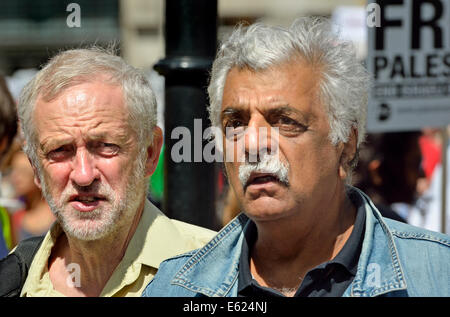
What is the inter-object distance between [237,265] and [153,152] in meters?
A: 0.63

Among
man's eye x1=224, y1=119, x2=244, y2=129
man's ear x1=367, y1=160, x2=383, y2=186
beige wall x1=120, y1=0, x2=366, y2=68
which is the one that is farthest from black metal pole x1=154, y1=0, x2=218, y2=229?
beige wall x1=120, y1=0, x2=366, y2=68

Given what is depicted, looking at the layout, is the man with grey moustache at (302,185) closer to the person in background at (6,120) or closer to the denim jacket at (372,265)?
the denim jacket at (372,265)

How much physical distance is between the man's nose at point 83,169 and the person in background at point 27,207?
9.37 ft

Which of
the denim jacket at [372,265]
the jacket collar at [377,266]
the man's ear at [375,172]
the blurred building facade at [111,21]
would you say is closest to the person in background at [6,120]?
the denim jacket at [372,265]

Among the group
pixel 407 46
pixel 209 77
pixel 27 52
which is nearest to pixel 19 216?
pixel 407 46

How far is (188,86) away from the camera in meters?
2.73

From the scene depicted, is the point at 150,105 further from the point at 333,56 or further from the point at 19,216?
the point at 19,216

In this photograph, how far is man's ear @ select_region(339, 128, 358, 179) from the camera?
2430 mm

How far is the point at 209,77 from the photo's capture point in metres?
2.73

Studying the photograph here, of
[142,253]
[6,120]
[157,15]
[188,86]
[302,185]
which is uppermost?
[157,15]

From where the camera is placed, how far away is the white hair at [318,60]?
2.35 metres

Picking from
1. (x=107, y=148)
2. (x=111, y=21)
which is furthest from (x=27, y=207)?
(x=111, y=21)

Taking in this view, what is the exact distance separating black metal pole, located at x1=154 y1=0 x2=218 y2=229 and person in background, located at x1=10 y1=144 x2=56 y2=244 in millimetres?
2791

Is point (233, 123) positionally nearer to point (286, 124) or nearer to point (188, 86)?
point (286, 124)
